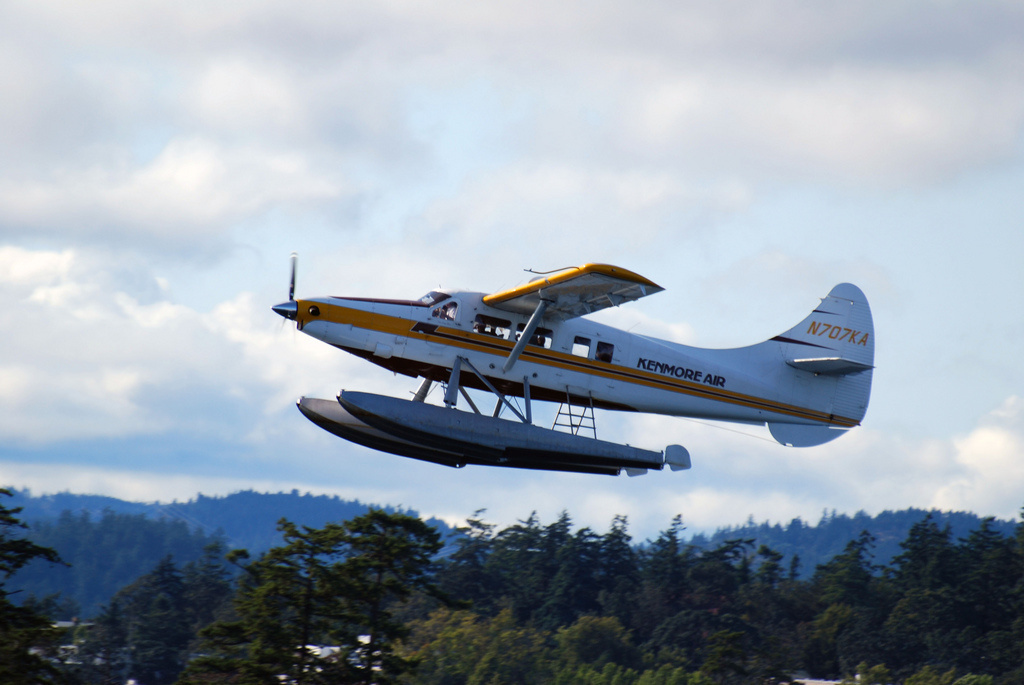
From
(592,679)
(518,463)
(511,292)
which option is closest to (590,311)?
(511,292)

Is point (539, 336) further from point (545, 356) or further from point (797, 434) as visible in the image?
point (797, 434)

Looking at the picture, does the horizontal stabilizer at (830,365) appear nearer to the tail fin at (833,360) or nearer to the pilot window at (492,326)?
the tail fin at (833,360)

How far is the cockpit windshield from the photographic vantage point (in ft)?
70.5

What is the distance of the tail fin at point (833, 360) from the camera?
23.8m

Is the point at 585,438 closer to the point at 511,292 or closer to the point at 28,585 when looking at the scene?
the point at 511,292

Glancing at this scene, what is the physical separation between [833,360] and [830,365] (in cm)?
20

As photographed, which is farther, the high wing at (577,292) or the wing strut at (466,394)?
the wing strut at (466,394)

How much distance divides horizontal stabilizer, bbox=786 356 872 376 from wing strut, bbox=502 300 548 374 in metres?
6.31

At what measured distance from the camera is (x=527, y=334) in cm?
2095

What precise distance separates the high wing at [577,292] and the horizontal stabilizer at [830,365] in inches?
221

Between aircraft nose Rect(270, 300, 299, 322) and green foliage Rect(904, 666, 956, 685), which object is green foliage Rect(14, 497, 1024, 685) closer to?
green foliage Rect(904, 666, 956, 685)

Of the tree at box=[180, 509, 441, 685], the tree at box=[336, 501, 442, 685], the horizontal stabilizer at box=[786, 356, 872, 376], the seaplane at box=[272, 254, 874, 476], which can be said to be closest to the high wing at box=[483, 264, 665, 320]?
the seaplane at box=[272, 254, 874, 476]

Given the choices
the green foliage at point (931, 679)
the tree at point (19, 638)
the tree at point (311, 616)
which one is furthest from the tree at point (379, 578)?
the green foliage at point (931, 679)

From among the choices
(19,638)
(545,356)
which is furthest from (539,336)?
(19,638)
